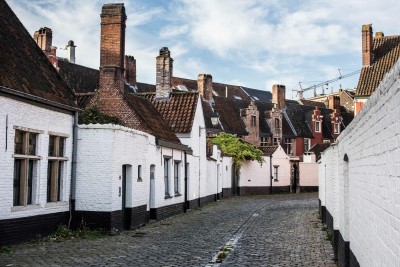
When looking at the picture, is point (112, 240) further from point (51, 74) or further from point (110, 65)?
point (110, 65)

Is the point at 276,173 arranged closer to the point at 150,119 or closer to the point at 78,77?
the point at 78,77

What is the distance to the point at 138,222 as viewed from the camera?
16.8 metres

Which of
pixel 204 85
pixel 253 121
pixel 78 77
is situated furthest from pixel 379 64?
pixel 78 77

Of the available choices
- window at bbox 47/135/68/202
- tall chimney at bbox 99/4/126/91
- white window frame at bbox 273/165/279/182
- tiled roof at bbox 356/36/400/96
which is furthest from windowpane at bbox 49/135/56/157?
white window frame at bbox 273/165/279/182

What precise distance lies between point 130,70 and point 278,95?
719 inches

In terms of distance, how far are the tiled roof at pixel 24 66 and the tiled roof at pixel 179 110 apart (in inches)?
411

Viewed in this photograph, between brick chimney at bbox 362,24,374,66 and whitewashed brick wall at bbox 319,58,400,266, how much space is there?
25.9 metres

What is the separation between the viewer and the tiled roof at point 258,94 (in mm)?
68756

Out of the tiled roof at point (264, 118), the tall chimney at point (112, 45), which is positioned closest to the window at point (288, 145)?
the tiled roof at point (264, 118)

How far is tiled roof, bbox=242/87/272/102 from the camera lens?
6876cm

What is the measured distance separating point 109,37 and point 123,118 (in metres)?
3.44

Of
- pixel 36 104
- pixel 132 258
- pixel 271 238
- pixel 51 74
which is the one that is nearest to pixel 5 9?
pixel 51 74

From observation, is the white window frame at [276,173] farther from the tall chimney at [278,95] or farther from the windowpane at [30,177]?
the windowpane at [30,177]

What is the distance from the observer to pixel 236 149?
39156 millimetres
